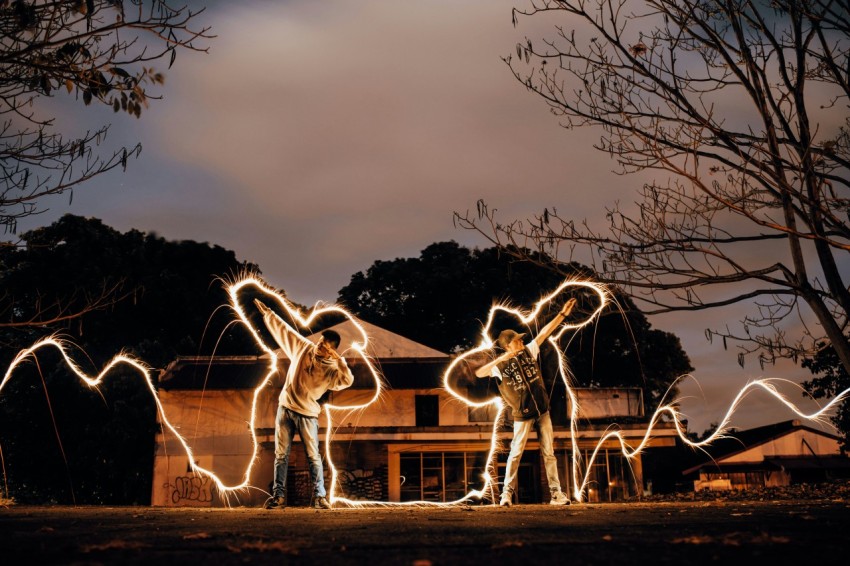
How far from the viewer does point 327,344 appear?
9.30m

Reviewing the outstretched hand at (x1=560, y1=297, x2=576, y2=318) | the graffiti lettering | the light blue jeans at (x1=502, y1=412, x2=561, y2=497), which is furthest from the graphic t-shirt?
the graffiti lettering

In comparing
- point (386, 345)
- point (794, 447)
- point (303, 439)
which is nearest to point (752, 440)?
point (794, 447)

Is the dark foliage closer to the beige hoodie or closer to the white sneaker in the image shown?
the white sneaker

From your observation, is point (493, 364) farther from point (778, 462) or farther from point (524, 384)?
point (778, 462)

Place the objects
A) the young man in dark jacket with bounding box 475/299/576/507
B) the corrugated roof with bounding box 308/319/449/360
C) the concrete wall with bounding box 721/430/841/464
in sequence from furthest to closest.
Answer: the concrete wall with bounding box 721/430/841/464, the corrugated roof with bounding box 308/319/449/360, the young man in dark jacket with bounding box 475/299/576/507

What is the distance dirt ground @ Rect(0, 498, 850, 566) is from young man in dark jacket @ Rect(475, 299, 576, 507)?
3550 mm

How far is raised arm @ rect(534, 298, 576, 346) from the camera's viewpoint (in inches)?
356

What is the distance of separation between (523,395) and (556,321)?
1053 mm

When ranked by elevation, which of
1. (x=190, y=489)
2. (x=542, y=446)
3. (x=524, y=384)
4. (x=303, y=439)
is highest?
(x=524, y=384)

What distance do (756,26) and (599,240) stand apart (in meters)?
2.62

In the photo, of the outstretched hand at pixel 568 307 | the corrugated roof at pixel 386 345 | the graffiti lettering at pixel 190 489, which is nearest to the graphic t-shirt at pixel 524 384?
the outstretched hand at pixel 568 307

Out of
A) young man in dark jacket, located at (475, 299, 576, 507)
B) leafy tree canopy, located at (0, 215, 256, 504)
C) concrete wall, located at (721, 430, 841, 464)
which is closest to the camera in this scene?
young man in dark jacket, located at (475, 299, 576, 507)

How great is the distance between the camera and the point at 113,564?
3305 millimetres

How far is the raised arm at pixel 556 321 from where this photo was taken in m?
9.05
